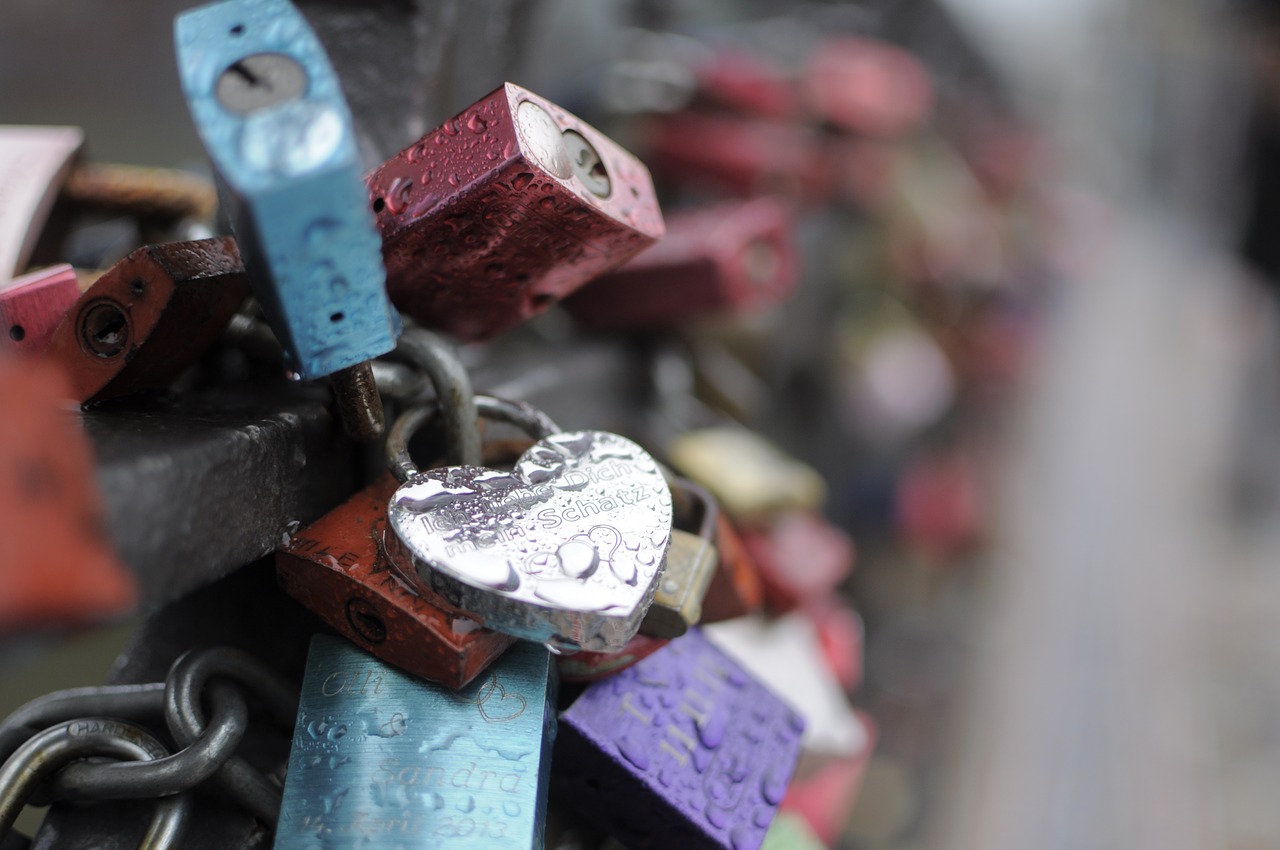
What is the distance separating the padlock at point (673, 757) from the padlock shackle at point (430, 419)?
5.4 inches

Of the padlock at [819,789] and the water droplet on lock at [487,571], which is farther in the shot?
the padlock at [819,789]

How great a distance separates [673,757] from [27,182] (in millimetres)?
514

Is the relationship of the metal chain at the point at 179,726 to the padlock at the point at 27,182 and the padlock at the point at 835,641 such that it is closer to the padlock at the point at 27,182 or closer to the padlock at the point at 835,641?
the padlock at the point at 27,182

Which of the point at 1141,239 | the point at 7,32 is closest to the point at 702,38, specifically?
the point at 7,32

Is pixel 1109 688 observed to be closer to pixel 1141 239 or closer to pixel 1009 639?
pixel 1009 639

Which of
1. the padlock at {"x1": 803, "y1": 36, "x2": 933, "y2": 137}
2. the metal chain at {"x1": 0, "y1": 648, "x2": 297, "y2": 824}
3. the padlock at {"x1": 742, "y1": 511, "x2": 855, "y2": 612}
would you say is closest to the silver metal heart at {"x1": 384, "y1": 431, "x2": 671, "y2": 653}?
the metal chain at {"x1": 0, "y1": 648, "x2": 297, "y2": 824}

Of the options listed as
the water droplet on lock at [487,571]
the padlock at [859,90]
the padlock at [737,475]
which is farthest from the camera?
the padlock at [859,90]

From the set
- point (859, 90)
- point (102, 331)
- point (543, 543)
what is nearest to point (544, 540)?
point (543, 543)

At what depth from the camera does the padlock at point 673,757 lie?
Answer: 405 millimetres

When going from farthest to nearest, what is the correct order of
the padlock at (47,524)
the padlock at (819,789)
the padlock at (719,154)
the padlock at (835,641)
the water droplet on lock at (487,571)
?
the padlock at (719,154) < the padlock at (835,641) < the padlock at (819,789) < the water droplet on lock at (487,571) < the padlock at (47,524)

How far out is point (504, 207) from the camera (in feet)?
1.21

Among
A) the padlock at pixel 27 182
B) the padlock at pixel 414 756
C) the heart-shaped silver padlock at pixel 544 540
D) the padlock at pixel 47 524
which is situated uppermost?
the padlock at pixel 47 524

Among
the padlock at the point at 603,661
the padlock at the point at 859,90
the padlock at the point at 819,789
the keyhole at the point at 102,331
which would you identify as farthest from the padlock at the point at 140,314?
the padlock at the point at 859,90

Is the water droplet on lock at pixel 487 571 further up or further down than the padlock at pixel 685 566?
further up
